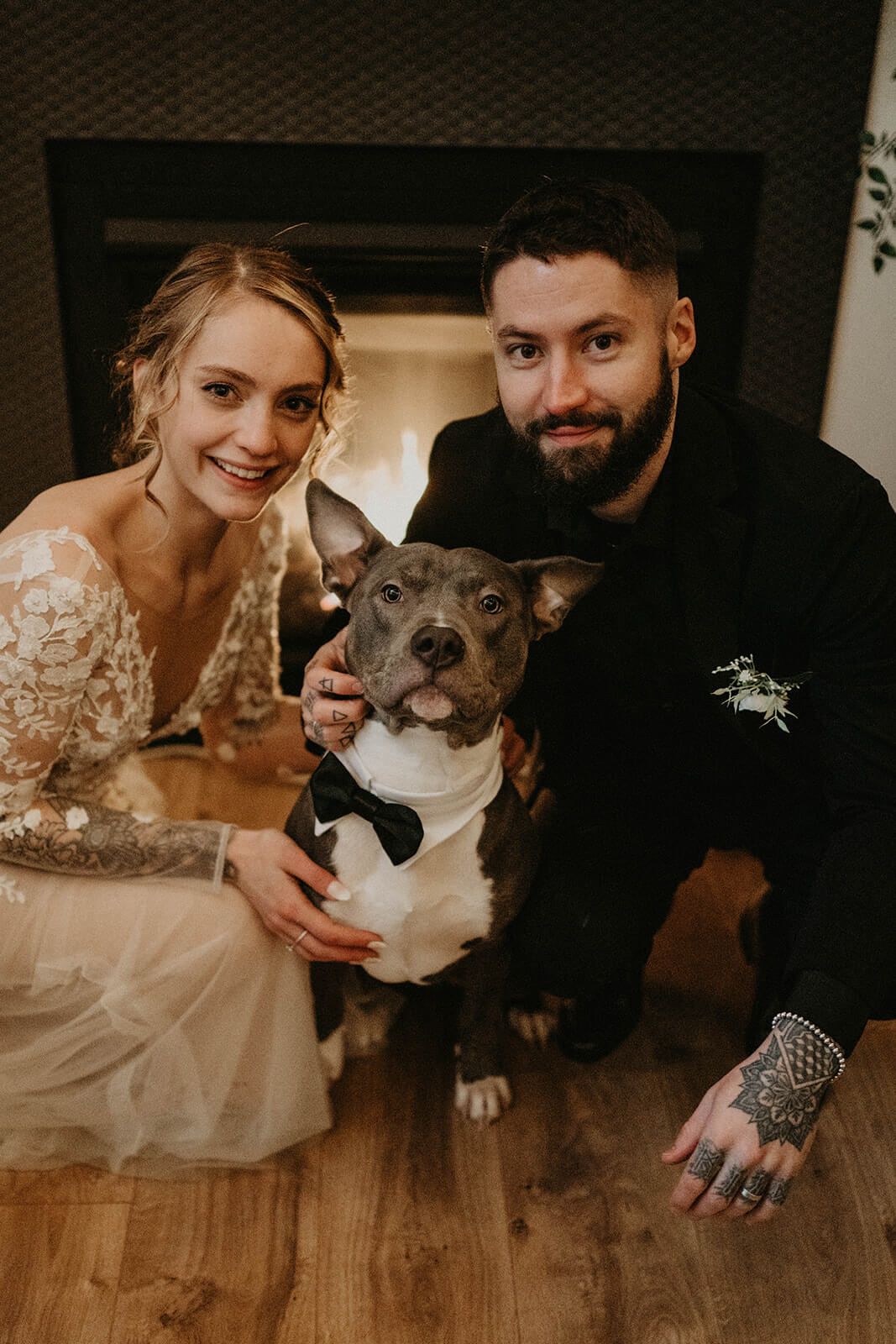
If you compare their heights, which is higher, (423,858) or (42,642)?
(42,642)

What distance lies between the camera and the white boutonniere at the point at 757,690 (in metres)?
1.60

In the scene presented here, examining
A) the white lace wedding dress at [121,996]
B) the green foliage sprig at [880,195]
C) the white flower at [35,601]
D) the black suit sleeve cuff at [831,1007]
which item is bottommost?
the white lace wedding dress at [121,996]

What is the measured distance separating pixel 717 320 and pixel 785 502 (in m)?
1.18

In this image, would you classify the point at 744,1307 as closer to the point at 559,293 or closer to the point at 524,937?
the point at 524,937

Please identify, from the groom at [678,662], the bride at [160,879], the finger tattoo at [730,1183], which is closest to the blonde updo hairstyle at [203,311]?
the bride at [160,879]

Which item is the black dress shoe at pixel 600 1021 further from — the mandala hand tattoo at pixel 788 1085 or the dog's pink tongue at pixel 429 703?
the dog's pink tongue at pixel 429 703

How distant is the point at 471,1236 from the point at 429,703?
0.90 meters

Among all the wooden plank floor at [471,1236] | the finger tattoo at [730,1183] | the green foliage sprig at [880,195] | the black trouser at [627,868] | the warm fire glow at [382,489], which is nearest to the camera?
the finger tattoo at [730,1183]

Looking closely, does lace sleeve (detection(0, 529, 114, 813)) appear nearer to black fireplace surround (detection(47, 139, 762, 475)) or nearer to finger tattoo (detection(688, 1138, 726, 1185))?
finger tattoo (detection(688, 1138, 726, 1185))

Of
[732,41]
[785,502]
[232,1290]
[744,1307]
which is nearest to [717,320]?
[732,41]

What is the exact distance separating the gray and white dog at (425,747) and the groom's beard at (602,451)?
19cm

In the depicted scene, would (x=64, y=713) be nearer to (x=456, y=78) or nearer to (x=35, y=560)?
(x=35, y=560)

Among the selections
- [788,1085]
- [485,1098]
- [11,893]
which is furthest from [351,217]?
[788,1085]

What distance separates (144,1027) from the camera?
1.67 meters
